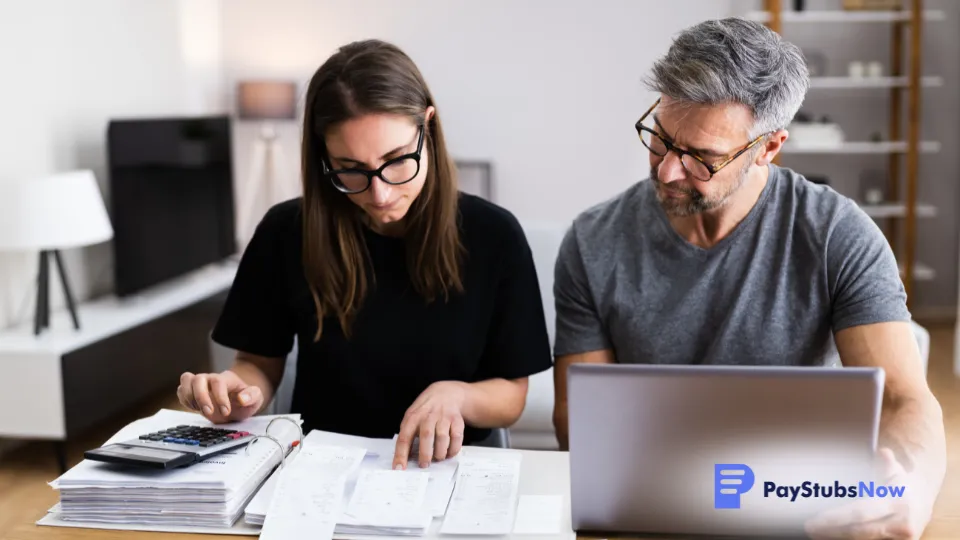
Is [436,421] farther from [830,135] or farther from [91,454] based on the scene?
[830,135]

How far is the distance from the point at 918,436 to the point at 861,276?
280 mm

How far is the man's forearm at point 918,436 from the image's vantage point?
1303 millimetres

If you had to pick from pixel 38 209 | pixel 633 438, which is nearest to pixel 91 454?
pixel 633 438

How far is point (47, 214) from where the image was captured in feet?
10.5

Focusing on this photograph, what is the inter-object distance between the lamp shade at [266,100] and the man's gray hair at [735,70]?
161 inches

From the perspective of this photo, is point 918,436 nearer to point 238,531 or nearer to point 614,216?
point 614,216

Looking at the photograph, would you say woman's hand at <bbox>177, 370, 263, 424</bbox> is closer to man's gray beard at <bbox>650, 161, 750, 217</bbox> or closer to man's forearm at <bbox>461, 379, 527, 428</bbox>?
man's forearm at <bbox>461, 379, 527, 428</bbox>

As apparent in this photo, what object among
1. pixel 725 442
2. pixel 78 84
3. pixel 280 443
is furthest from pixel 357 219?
pixel 78 84

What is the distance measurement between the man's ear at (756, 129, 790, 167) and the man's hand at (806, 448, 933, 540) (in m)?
0.59

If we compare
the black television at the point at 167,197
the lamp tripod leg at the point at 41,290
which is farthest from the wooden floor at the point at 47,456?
the black television at the point at 167,197

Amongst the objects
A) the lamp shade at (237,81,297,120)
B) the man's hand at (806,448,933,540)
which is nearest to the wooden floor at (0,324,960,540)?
the man's hand at (806,448,933,540)

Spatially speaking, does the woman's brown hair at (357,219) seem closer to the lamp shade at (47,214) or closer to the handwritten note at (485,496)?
the handwritten note at (485,496)

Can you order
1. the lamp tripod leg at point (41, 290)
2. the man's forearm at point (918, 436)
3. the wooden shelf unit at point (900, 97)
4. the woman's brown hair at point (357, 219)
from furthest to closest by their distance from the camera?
1. the wooden shelf unit at point (900, 97)
2. the lamp tripod leg at point (41, 290)
3. the woman's brown hair at point (357, 219)
4. the man's forearm at point (918, 436)

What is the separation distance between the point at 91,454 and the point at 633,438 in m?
0.70
